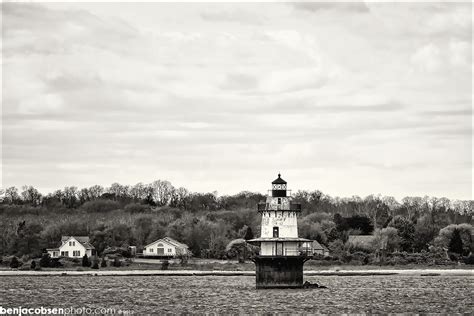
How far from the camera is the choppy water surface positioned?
62.6m

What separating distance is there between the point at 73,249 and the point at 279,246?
5439 cm

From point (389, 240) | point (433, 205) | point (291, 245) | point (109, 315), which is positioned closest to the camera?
point (109, 315)

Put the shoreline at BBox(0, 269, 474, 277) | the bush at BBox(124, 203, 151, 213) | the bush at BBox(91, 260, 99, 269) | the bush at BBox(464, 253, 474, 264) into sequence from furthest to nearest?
1. the bush at BBox(124, 203, 151, 213)
2. the bush at BBox(464, 253, 474, 264)
3. the bush at BBox(91, 260, 99, 269)
4. the shoreline at BBox(0, 269, 474, 277)

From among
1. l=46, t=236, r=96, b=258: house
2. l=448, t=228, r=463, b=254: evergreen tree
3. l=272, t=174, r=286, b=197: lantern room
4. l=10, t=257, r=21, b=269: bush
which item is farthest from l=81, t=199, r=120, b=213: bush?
l=272, t=174, r=286, b=197: lantern room

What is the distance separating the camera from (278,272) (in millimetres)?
75562

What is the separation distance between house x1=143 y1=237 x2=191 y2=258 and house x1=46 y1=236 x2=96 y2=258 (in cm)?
667

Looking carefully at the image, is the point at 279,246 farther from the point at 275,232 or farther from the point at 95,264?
the point at 95,264

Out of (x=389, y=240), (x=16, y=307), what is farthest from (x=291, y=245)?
(x=389, y=240)

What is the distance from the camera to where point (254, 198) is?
197000 millimetres

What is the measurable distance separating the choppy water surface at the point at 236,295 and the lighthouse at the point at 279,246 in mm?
1360

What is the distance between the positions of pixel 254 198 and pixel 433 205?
33.7 meters

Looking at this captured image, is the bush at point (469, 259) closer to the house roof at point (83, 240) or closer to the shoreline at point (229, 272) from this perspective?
the shoreline at point (229, 272)

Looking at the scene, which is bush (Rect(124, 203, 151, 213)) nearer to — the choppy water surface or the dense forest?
the dense forest

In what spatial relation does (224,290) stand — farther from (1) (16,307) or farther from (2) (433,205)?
(2) (433,205)
